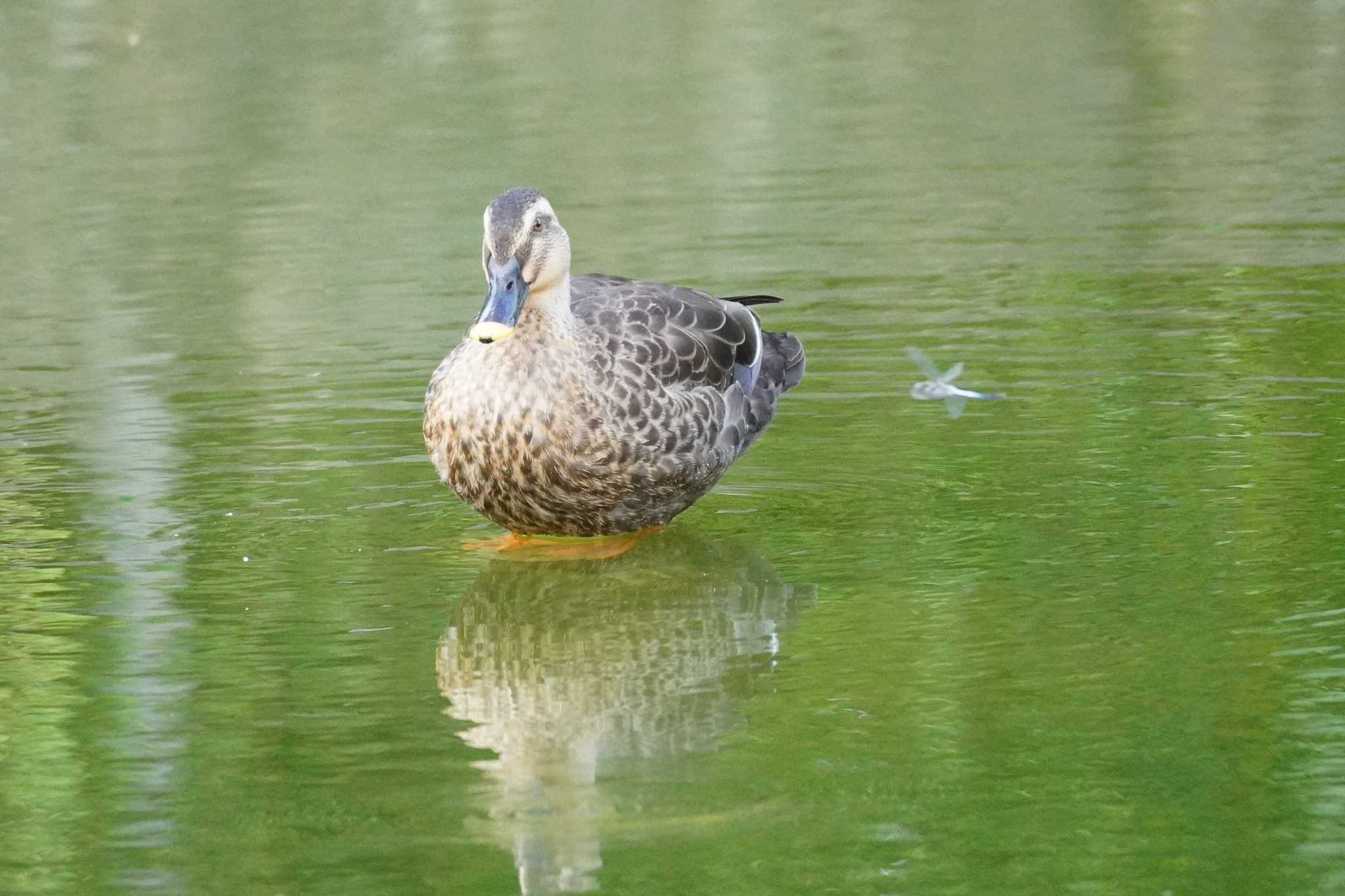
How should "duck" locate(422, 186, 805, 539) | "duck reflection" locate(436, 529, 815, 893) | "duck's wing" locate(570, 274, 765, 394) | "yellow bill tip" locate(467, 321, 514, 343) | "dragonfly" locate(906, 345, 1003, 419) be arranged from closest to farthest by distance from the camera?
"duck reflection" locate(436, 529, 815, 893), "yellow bill tip" locate(467, 321, 514, 343), "duck" locate(422, 186, 805, 539), "duck's wing" locate(570, 274, 765, 394), "dragonfly" locate(906, 345, 1003, 419)

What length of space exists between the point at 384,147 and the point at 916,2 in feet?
31.1

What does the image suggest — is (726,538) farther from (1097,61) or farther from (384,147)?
(1097,61)

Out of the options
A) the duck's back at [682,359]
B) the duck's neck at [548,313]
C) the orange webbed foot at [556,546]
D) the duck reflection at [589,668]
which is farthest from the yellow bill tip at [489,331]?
the orange webbed foot at [556,546]

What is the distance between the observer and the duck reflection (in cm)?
511

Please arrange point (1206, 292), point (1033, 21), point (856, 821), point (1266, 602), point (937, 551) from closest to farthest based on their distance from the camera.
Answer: point (856, 821)
point (1266, 602)
point (937, 551)
point (1206, 292)
point (1033, 21)

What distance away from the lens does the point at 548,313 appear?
24.1 ft

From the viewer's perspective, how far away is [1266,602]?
21.1 feet

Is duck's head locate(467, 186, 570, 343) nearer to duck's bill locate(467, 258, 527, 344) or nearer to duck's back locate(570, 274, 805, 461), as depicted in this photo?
duck's bill locate(467, 258, 527, 344)

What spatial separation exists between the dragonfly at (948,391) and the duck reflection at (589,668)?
1.77 meters

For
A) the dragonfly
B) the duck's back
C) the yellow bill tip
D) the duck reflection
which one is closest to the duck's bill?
the yellow bill tip

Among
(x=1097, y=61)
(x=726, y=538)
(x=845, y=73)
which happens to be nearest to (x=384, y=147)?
(x=845, y=73)

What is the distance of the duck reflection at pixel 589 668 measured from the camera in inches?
201

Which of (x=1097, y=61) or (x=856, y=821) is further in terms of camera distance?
(x=1097, y=61)

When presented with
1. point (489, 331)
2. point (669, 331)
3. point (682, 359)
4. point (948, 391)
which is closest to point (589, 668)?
point (489, 331)
